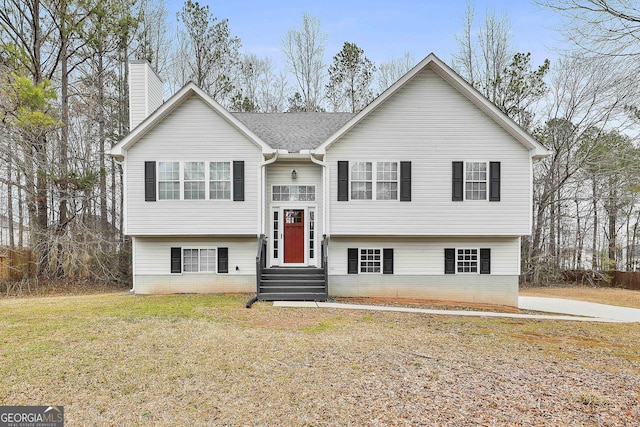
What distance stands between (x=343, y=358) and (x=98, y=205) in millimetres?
17277

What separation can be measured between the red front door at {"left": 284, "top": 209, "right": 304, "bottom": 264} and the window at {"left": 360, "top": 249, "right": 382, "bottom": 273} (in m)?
2.18

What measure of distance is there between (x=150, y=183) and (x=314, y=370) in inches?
372

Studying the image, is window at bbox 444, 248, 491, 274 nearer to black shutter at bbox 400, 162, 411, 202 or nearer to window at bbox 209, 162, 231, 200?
black shutter at bbox 400, 162, 411, 202

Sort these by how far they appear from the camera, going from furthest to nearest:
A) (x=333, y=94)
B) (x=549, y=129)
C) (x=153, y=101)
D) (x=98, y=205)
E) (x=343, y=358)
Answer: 1. (x=333, y=94)
2. (x=549, y=129)
3. (x=98, y=205)
4. (x=153, y=101)
5. (x=343, y=358)

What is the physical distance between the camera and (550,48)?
8219mm

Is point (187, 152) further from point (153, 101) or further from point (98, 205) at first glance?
point (98, 205)

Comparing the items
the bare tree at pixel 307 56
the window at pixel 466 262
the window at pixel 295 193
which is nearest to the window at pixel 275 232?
the window at pixel 295 193

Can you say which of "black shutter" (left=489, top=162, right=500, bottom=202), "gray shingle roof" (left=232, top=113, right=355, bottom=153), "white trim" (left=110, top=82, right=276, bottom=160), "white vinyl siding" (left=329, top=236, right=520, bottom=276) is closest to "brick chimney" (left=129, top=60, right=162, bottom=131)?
"white trim" (left=110, top=82, right=276, bottom=160)

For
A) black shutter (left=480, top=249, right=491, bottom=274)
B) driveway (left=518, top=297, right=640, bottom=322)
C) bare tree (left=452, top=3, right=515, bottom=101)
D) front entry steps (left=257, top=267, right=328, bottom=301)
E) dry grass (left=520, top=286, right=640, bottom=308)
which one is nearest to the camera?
front entry steps (left=257, top=267, right=328, bottom=301)

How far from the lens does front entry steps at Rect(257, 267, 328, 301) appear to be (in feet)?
39.0

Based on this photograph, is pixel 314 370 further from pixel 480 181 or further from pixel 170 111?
pixel 170 111

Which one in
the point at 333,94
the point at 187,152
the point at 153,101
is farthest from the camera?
the point at 333,94

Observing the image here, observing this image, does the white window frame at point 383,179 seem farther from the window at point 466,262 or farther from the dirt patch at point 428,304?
the dirt patch at point 428,304

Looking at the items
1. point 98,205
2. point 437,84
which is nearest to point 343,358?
point 437,84
